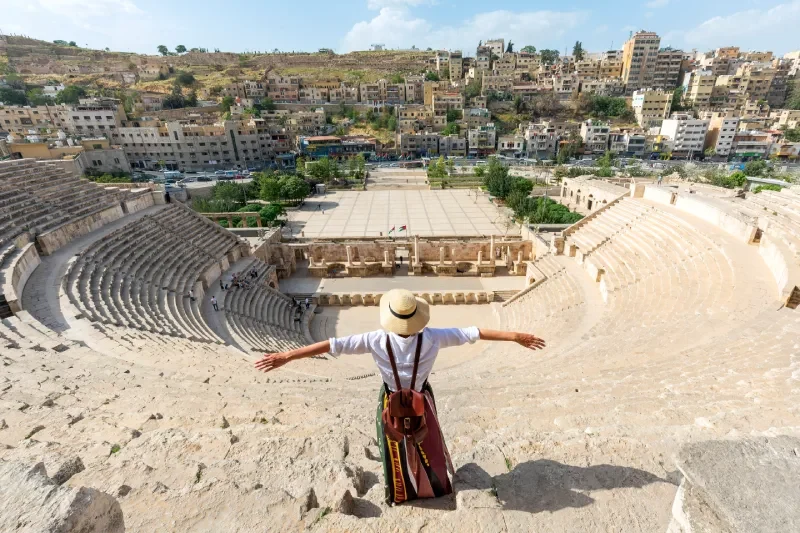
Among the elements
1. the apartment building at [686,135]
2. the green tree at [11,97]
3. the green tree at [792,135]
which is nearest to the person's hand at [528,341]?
the apartment building at [686,135]

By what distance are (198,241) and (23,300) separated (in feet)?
28.7

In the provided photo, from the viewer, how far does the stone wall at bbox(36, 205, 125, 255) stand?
13.4 metres

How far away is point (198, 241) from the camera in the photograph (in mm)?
18781

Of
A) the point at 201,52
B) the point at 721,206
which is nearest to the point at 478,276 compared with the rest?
the point at 721,206

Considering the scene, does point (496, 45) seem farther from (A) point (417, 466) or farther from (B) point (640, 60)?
(A) point (417, 466)

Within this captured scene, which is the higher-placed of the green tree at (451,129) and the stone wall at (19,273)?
the green tree at (451,129)

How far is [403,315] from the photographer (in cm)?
279

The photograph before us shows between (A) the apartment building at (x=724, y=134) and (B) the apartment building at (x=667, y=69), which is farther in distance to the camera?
(B) the apartment building at (x=667, y=69)

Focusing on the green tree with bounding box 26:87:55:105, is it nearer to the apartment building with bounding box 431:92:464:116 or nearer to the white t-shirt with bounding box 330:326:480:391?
the apartment building with bounding box 431:92:464:116

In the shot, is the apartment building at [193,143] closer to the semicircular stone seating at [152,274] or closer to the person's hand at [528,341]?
the semicircular stone seating at [152,274]

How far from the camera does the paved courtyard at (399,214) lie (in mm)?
29938

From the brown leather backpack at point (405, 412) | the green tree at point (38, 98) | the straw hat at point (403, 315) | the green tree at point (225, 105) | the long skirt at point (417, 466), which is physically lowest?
the long skirt at point (417, 466)

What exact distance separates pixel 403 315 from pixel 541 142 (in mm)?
62450

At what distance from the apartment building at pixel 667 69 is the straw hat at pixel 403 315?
333ft
